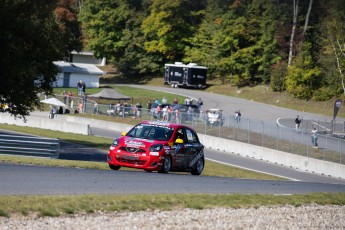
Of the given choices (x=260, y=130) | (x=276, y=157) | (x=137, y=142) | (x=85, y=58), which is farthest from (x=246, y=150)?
(x=85, y=58)

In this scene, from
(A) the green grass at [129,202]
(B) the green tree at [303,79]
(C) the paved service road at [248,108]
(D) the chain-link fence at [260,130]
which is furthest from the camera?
(B) the green tree at [303,79]

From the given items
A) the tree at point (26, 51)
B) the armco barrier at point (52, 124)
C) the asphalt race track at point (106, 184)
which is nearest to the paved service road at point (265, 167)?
the armco barrier at point (52, 124)

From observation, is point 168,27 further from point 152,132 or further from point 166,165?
point 166,165

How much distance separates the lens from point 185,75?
81.9 meters

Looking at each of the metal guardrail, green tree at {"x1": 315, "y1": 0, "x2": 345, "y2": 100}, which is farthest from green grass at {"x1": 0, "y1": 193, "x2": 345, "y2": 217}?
green tree at {"x1": 315, "y1": 0, "x2": 345, "y2": 100}

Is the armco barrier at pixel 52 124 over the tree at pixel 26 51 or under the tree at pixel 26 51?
under

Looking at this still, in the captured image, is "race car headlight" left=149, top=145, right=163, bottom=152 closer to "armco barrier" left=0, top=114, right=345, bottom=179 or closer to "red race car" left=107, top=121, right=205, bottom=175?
"red race car" left=107, top=121, right=205, bottom=175

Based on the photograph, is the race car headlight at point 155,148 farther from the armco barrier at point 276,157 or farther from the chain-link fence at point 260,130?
the chain-link fence at point 260,130

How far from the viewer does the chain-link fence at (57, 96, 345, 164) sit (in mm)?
38031

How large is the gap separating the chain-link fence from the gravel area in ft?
75.1

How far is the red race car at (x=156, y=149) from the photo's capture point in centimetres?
2128

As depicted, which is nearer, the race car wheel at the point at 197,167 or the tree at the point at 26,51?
the race car wheel at the point at 197,167

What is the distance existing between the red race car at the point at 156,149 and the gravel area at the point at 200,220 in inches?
264

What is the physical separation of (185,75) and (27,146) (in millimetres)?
53633
